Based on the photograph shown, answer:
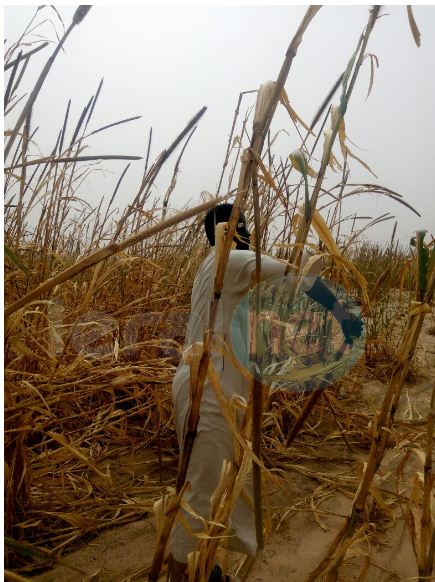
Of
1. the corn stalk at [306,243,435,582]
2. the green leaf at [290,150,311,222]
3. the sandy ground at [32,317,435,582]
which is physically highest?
the green leaf at [290,150,311,222]

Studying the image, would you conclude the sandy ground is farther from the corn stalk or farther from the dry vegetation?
the corn stalk

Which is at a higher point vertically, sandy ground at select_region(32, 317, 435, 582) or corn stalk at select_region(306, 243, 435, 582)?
corn stalk at select_region(306, 243, 435, 582)

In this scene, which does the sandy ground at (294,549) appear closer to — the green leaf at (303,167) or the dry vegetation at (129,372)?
the dry vegetation at (129,372)

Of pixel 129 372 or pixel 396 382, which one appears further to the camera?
pixel 129 372

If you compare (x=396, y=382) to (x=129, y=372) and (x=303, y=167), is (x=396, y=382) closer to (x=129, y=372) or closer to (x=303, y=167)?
(x=303, y=167)

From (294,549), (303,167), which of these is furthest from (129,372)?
(303,167)

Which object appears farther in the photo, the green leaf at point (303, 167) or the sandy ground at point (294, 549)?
the sandy ground at point (294, 549)

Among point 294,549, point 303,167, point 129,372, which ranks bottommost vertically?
point 294,549

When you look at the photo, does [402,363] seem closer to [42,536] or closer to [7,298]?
[7,298]

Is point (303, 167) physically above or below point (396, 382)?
above

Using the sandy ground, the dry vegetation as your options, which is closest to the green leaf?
the dry vegetation

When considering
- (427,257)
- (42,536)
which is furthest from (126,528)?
(427,257)

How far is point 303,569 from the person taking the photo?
1151 mm

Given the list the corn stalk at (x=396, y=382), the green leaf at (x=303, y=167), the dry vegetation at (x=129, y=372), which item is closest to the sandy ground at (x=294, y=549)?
the dry vegetation at (x=129, y=372)
